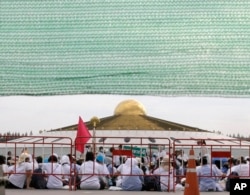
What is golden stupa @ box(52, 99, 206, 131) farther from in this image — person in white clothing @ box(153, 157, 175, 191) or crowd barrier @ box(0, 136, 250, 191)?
person in white clothing @ box(153, 157, 175, 191)

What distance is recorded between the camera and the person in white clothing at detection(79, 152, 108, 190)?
11.7 metres

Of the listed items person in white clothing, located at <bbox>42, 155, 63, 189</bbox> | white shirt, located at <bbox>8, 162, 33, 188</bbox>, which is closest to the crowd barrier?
person in white clothing, located at <bbox>42, 155, 63, 189</bbox>

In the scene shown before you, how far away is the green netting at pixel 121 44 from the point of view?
33.6 meters

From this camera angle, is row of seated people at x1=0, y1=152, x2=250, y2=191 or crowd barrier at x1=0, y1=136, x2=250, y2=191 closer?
row of seated people at x1=0, y1=152, x2=250, y2=191

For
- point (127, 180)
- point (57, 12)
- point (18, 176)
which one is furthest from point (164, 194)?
point (57, 12)

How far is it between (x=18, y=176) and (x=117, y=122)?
19.4 meters

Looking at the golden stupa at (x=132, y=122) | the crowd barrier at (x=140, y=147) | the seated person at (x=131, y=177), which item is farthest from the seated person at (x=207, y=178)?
the golden stupa at (x=132, y=122)

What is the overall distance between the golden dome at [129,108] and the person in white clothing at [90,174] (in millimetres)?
20378

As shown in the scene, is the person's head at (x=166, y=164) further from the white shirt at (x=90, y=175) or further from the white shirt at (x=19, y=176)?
the white shirt at (x=19, y=176)

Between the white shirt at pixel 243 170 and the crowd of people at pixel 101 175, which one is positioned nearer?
the crowd of people at pixel 101 175

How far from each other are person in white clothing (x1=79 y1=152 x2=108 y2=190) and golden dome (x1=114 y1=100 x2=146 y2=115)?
66.9 ft

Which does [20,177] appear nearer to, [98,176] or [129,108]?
[98,176]

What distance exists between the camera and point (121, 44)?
3547 cm

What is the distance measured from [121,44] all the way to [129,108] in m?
4.29
